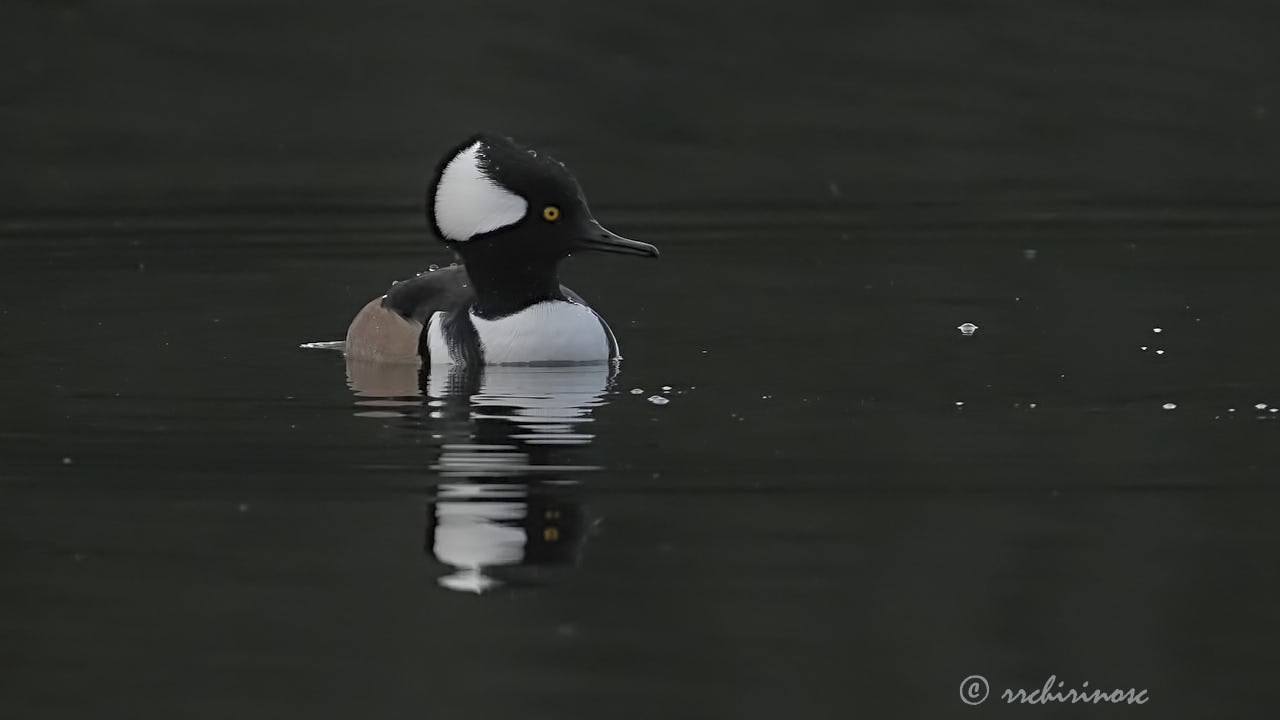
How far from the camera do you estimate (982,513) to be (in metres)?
9.30

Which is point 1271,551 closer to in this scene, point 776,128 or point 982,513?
point 982,513

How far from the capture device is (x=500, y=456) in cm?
1037

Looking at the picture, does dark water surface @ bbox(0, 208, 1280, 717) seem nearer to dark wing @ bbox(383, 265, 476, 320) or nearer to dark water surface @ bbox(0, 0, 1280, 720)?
dark water surface @ bbox(0, 0, 1280, 720)

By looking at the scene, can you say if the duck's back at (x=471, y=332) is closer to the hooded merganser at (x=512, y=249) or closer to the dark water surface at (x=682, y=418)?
the hooded merganser at (x=512, y=249)

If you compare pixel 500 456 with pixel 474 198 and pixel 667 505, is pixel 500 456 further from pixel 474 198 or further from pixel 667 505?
pixel 474 198

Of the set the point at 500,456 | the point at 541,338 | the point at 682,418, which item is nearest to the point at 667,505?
the point at 500,456

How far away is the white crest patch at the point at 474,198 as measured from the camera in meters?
12.9

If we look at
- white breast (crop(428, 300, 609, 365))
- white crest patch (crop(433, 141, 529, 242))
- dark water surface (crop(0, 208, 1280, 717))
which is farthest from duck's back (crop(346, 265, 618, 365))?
white crest patch (crop(433, 141, 529, 242))

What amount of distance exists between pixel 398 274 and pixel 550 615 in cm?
913

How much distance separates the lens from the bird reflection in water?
873 centimetres

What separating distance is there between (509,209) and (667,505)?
3752mm

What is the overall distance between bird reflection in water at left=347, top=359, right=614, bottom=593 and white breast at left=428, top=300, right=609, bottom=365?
7 centimetres

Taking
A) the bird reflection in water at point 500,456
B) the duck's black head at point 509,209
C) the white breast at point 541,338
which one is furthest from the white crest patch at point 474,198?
the bird reflection in water at point 500,456

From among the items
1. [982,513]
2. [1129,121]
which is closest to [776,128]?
[1129,121]
